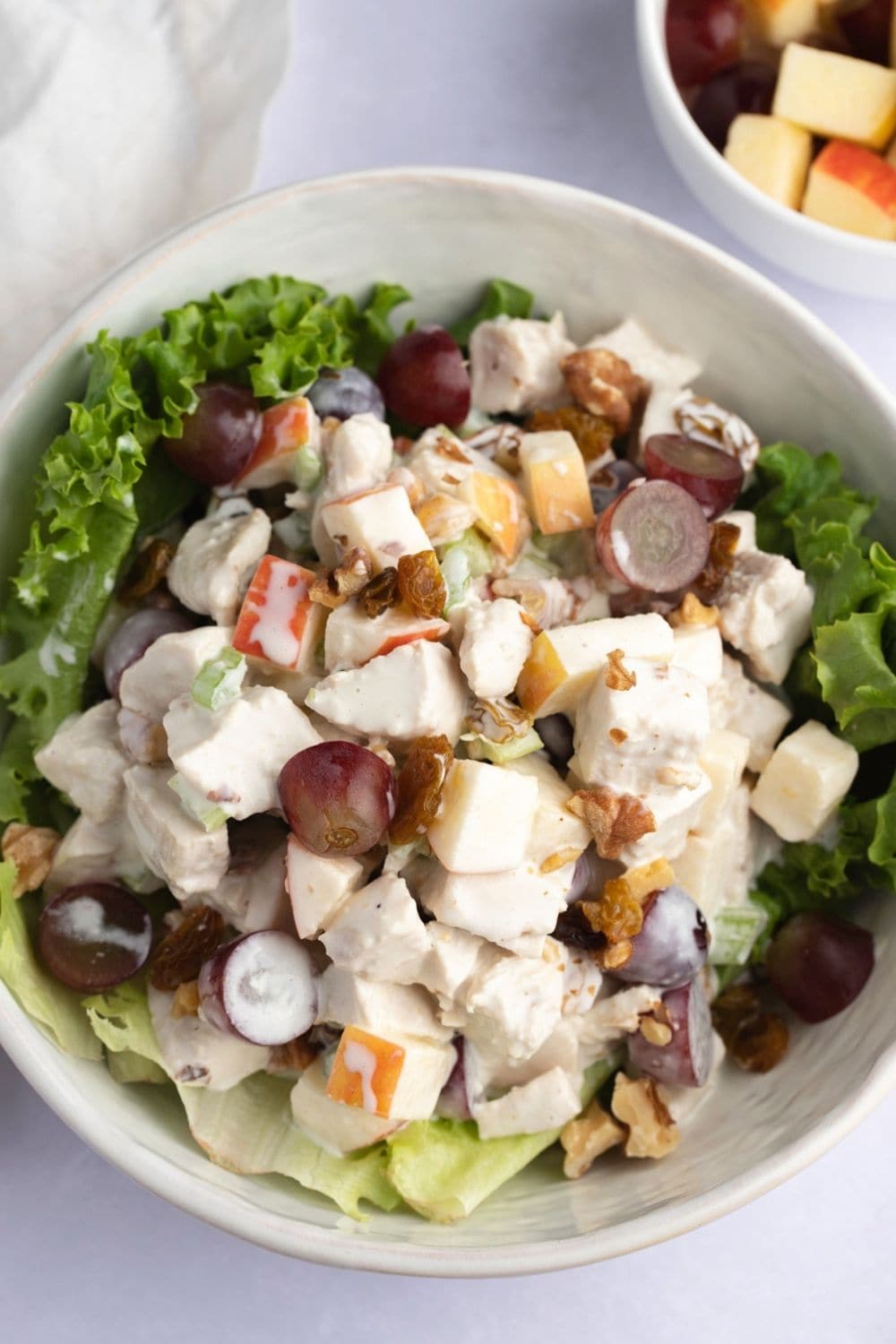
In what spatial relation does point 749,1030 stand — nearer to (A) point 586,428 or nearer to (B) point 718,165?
(A) point 586,428

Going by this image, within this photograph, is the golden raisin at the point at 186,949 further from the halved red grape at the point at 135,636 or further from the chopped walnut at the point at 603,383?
the chopped walnut at the point at 603,383

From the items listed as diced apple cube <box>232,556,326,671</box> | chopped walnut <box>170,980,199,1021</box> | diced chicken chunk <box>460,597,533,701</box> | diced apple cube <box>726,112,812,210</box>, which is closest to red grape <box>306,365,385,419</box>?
diced apple cube <box>232,556,326,671</box>

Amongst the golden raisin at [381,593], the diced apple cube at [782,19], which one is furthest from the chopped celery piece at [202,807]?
the diced apple cube at [782,19]

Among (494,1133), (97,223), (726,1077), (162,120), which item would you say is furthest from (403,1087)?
(162,120)

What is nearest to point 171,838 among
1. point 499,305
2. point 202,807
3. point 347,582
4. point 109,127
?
point 202,807

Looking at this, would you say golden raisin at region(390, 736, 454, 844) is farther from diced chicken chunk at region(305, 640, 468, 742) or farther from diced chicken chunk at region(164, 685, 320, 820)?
diced chicken chunk at region(164, 685, 320, 820)

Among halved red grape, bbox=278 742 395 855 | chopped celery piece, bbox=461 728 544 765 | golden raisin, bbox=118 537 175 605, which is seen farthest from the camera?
golden raisin, bbox=118 537 175 605
